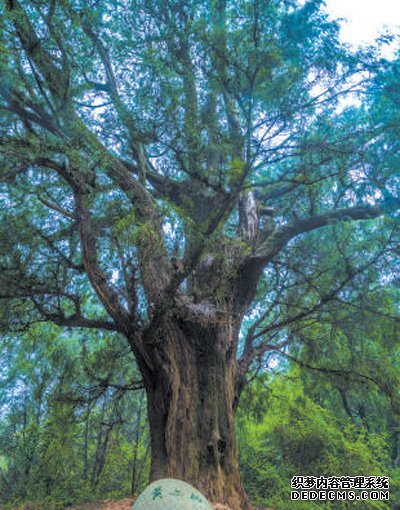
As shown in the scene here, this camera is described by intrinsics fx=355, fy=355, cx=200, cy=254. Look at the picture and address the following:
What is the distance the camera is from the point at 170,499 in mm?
1779

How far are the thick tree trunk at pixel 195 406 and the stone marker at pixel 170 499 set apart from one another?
29.2 inches

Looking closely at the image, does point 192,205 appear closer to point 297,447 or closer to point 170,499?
point 170,499

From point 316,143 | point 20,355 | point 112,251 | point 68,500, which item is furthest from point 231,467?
point 20,355

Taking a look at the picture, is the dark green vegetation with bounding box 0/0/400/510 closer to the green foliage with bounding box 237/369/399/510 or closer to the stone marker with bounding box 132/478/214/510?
the green foliage with bounding box 237/369/399/510

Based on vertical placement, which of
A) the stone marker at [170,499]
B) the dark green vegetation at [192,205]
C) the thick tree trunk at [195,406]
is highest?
the dark green vegetation at [192,205]

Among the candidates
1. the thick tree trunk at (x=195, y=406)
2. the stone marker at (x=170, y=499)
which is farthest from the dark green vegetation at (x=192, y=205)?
the stone marker at (x=170, y=499)

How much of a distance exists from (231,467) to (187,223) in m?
1.95

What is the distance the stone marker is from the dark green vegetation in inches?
29.6

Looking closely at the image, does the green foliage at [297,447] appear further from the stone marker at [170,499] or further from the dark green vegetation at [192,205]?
the stone marker at [170,499]

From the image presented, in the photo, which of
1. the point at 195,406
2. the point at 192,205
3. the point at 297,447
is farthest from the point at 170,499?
the point at 297,447

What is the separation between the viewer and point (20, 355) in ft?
17.7

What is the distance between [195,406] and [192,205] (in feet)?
5.84

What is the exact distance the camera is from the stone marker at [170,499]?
5.73ft

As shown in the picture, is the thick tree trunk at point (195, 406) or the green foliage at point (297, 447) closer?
the thick tree trunk at point (195, 406)
